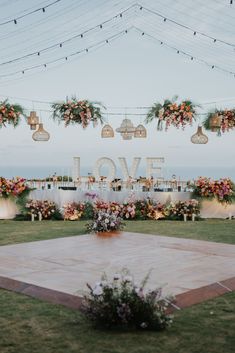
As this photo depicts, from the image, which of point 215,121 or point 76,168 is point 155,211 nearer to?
point 215,121

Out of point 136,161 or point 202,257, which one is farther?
point 136,161

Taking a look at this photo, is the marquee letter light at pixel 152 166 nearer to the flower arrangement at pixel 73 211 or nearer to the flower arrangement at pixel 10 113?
the flower arrangement at pixel 73 211

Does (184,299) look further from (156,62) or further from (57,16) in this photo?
(156,62)

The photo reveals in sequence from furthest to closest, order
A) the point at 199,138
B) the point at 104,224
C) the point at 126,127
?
1. the point at 126,127
2. the point at 199,138
3. the point at 104,224


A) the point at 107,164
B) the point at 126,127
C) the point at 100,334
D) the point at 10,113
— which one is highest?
the point at 10,113

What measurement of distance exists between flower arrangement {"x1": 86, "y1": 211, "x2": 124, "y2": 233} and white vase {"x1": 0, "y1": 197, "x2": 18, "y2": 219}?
17.8 feet

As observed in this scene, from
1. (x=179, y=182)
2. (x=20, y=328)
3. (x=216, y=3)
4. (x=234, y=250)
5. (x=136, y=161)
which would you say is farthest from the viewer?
(x=179, y=182)

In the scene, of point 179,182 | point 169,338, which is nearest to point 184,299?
point 169,338

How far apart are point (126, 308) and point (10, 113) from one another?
451 inches

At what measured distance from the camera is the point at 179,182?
67.1 ft

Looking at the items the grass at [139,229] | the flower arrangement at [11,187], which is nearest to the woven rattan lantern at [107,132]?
the flower arrangement at [11,187]

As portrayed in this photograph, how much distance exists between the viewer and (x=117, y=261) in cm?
673

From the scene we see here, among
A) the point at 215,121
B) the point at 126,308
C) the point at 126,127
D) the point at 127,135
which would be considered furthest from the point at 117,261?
the point at 127,135

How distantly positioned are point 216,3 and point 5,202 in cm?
854
